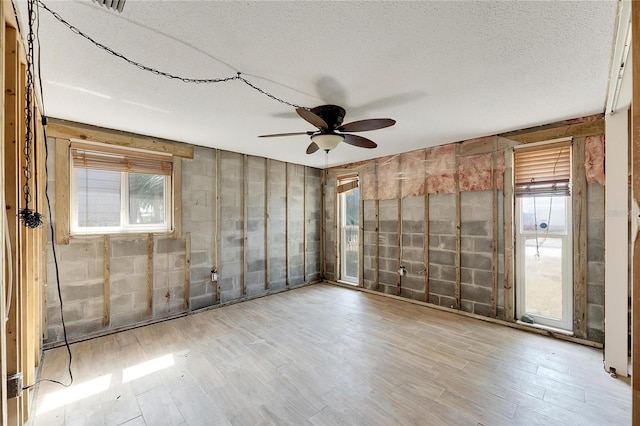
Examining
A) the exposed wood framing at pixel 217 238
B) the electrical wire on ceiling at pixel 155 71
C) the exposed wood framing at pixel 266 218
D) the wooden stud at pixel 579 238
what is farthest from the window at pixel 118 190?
the wooden stud at pixel 579 238

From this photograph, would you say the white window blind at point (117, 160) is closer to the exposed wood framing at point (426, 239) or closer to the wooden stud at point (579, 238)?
the exposed wood framing at point (426, 239)

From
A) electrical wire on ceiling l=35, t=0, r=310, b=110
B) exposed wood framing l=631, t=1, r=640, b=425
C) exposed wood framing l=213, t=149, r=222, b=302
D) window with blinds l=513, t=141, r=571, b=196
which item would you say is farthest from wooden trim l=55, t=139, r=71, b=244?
window with blinds l=513, t=141, r=571, b=196

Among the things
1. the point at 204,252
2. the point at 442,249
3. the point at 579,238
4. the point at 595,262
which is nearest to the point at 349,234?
the point at 442,249

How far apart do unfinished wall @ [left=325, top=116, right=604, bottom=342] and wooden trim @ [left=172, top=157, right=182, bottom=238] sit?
9.92ft

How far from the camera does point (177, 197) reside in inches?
150

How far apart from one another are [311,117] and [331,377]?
2184 mm

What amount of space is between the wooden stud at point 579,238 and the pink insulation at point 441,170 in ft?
4.24

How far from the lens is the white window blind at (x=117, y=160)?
316 cm

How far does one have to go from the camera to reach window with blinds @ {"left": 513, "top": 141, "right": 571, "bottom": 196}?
123 inches

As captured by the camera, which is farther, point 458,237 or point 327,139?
point 458,237

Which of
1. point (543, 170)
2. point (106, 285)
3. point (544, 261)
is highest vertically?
point (543, 170)

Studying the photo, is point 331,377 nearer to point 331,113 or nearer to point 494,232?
point 331,113

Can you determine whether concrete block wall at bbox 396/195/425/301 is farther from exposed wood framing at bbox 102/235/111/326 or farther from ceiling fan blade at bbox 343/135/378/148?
exposed wood framing at bbox 102/235/111/326

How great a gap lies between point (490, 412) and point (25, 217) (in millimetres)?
3267
